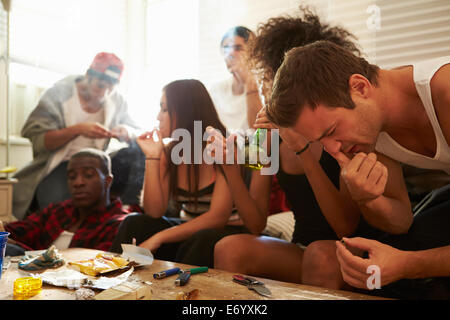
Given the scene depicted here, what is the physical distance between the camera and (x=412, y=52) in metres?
1.78

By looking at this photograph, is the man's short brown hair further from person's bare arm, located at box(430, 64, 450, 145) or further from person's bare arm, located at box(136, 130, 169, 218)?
person's bare arm, located at box(136, 130, 169, 218)

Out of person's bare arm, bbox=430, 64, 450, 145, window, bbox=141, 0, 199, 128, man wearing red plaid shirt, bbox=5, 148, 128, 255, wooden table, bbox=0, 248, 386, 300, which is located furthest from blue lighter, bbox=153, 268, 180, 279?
window, bbox=141, 0, 199, 128

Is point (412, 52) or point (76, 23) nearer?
point (412, 52)

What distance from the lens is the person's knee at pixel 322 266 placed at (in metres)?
0.85

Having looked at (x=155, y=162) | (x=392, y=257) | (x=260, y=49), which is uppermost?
(x=260, y=49)

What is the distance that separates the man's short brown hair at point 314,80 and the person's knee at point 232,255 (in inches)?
13.3

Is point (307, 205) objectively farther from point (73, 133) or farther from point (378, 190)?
point (73, 133)

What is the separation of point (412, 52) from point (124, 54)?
6.11 ft

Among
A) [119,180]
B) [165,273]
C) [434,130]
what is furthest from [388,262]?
[119,180]

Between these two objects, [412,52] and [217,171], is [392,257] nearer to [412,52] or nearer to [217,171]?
[217,171]

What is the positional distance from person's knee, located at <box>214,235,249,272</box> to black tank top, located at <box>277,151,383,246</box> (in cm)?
30

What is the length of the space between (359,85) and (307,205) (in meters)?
0.48

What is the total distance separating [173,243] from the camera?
1294 mm
